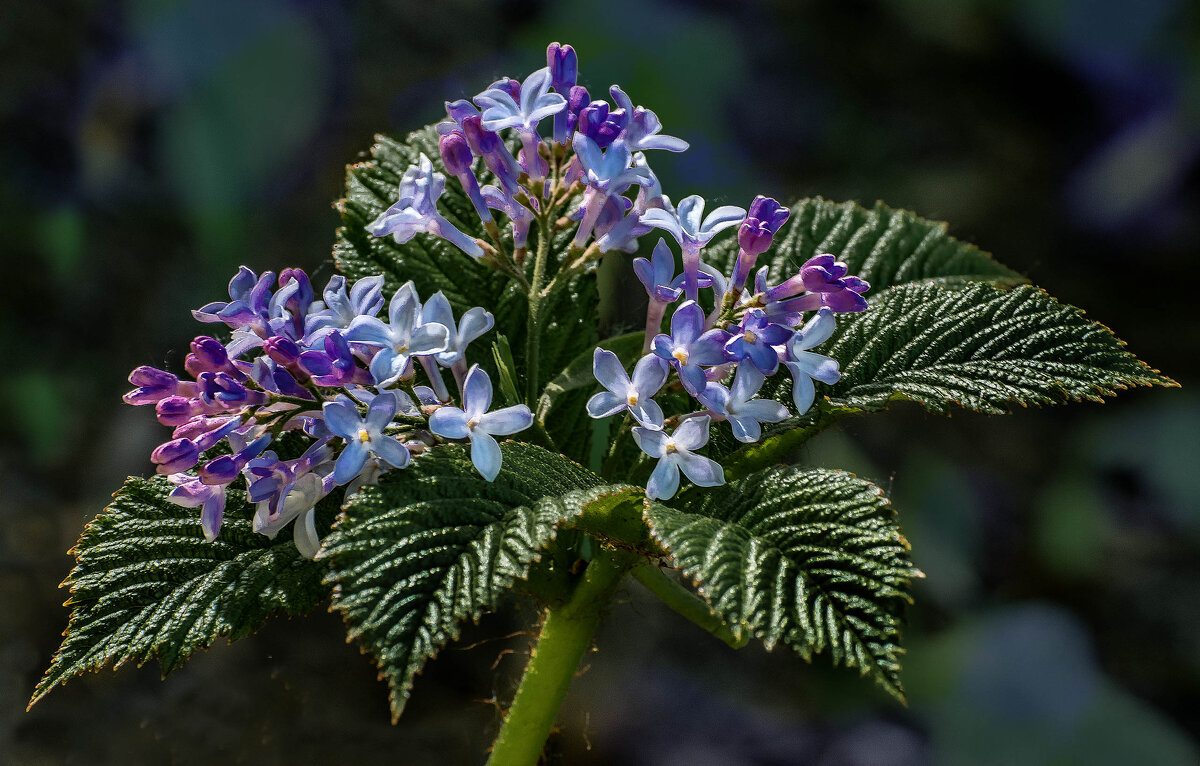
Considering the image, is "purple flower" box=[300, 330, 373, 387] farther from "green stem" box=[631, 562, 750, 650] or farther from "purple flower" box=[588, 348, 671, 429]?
"green stem" box=[631, 562, 750, 650]

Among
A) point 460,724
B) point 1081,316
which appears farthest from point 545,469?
point 460,724

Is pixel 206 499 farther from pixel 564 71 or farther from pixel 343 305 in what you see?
pixel 564 71

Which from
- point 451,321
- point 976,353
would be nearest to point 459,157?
point 451,321

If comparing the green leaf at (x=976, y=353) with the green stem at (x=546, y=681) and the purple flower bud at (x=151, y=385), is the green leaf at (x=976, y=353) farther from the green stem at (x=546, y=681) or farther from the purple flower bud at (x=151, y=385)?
the purple flower bud at (x=151, y=385)

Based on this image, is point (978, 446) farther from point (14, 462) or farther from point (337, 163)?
point (14, 462)

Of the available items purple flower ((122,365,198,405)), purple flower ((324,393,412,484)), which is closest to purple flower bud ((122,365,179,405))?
purple flower ((122,365,198,405))

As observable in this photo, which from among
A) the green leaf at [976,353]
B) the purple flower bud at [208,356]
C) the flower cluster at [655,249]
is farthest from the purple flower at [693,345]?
the purple flower bud at [208,356]
